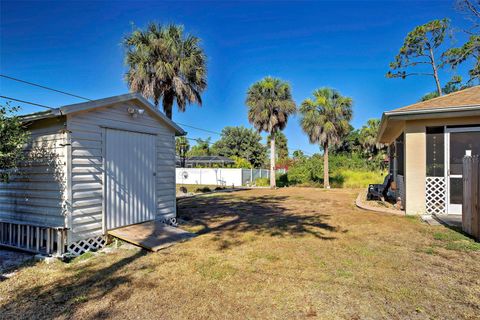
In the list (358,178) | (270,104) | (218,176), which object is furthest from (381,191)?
(218,176)

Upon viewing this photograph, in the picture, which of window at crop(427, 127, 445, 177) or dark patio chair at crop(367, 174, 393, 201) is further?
dark patio chair at crop(367, 174, 393, 201)

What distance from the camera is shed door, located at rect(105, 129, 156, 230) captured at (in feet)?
18.6

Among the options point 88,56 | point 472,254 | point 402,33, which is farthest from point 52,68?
point 402,33

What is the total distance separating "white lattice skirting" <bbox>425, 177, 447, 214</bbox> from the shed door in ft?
24.9

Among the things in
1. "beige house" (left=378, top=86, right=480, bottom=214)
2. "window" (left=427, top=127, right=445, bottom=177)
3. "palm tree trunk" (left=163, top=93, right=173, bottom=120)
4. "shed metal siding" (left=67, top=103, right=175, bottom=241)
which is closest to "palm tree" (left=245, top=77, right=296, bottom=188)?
"palm tree trunk" (left=163, top=93, right=173, bottom=120)

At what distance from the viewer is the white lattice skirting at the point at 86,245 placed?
493cm

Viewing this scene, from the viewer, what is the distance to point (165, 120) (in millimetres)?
7043

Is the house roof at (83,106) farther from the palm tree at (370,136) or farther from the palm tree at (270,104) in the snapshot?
the palm tree at (370,136)

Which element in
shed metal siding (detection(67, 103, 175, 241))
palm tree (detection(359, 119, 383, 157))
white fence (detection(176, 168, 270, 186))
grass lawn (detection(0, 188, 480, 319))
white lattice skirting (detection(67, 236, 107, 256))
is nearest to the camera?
grass lawn (detection(0, 188, 480, 319))

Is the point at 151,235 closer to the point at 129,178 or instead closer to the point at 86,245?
the point at 86,245

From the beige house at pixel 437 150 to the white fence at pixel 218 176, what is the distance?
17.6 metres

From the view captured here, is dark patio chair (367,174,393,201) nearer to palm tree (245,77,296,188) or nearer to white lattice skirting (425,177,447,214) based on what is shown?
white lattice skirting (425,177,447,214)

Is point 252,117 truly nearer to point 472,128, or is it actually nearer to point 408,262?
point 472,128

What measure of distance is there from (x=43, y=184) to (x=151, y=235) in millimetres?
2233
